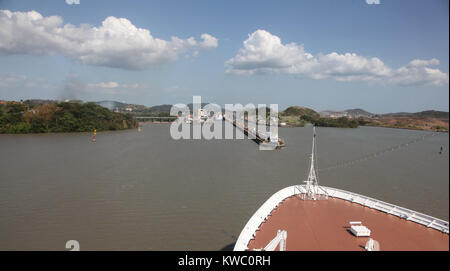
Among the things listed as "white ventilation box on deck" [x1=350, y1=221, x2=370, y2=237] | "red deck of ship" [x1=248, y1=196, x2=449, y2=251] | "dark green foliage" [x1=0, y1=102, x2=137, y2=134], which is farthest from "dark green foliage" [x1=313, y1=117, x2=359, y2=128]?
"white ventilation box on deck" [x1=350, y1=221, x2=370, y2=237]

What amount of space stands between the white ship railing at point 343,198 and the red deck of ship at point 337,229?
77 millimetres

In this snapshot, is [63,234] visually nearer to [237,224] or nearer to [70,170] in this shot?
[237,224]

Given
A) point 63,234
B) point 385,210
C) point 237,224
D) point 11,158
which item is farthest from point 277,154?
point 11,158

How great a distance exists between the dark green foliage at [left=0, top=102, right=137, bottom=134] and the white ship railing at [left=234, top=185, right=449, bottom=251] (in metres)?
28.5

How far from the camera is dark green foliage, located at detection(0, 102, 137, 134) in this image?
82.7 ft

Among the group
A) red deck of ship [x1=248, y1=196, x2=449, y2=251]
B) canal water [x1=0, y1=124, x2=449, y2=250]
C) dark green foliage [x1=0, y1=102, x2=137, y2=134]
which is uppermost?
dark green foliage [x1=0, y1=102, x2=137, y2=134]

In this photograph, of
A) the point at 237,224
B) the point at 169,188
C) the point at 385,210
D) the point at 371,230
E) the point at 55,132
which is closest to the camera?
the point at 371,230

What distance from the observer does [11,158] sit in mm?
13234

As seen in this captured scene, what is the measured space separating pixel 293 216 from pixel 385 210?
1653 mm

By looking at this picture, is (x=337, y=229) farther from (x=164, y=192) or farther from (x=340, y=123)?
(x=340, y=123)

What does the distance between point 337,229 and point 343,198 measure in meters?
1.58

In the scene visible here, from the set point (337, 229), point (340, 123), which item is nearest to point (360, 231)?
point (337, 229)

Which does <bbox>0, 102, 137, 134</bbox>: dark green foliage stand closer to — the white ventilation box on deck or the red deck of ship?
the red deck of ship

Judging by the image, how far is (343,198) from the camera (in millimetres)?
5355
